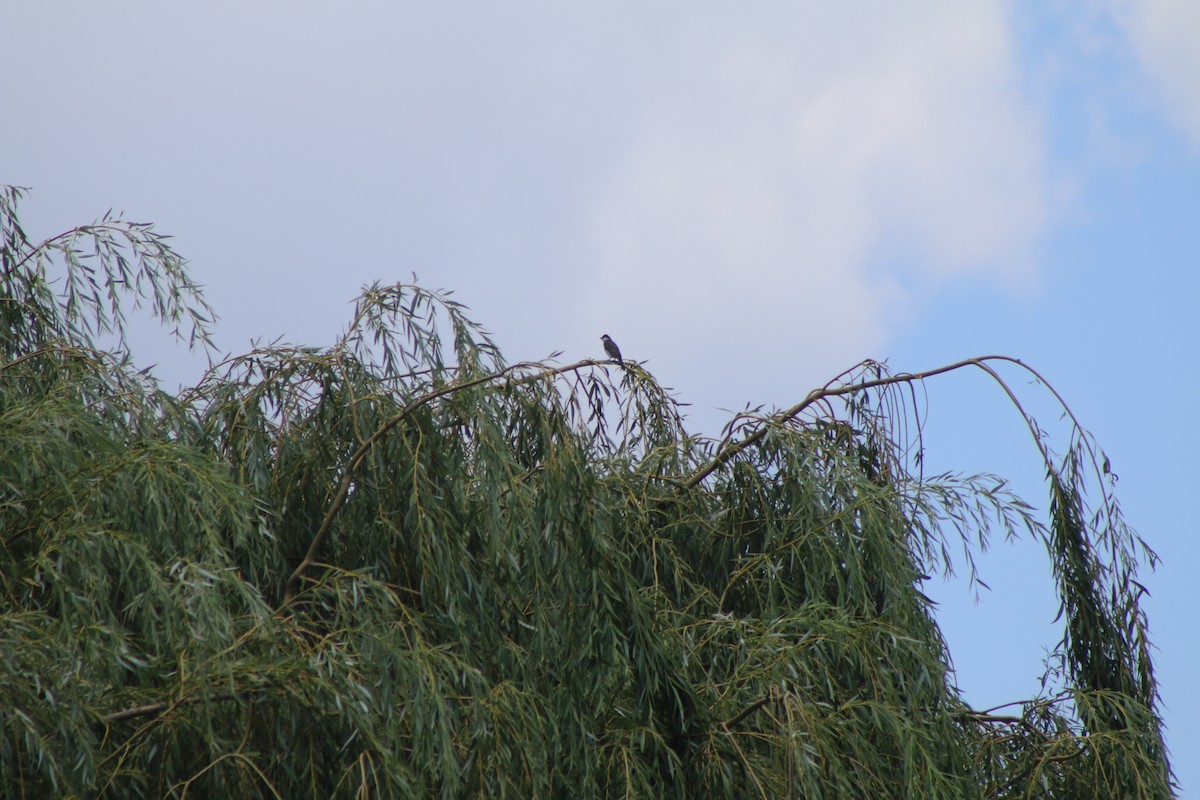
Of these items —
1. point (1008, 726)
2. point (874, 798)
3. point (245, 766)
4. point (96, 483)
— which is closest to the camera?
point (245, 766)

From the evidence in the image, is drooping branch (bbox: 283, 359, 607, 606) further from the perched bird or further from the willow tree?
the perched bird

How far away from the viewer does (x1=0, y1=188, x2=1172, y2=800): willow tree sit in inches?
118

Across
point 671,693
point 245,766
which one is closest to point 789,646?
point 671,693

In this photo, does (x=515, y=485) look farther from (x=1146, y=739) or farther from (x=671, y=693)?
(x=1146, y=739)

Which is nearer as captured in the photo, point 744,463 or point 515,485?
point 515,485

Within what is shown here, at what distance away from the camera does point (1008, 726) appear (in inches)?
172

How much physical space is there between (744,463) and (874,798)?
1207 mm

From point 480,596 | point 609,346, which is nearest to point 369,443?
point 480,596

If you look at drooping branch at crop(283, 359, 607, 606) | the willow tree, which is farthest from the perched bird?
drooping branch at crop(283, 359, 607, 606)

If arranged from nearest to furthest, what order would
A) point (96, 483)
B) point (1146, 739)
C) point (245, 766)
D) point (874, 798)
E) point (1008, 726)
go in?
point (245, 766) < point (96, 483) < point (874, 798) < point (1146, 739) < point (1008, 726)

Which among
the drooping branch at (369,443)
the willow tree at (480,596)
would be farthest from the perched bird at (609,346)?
the drooping branch at (369,443)

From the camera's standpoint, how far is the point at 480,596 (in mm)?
3490

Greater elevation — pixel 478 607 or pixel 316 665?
pixel 478 607

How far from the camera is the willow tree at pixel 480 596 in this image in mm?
2986
